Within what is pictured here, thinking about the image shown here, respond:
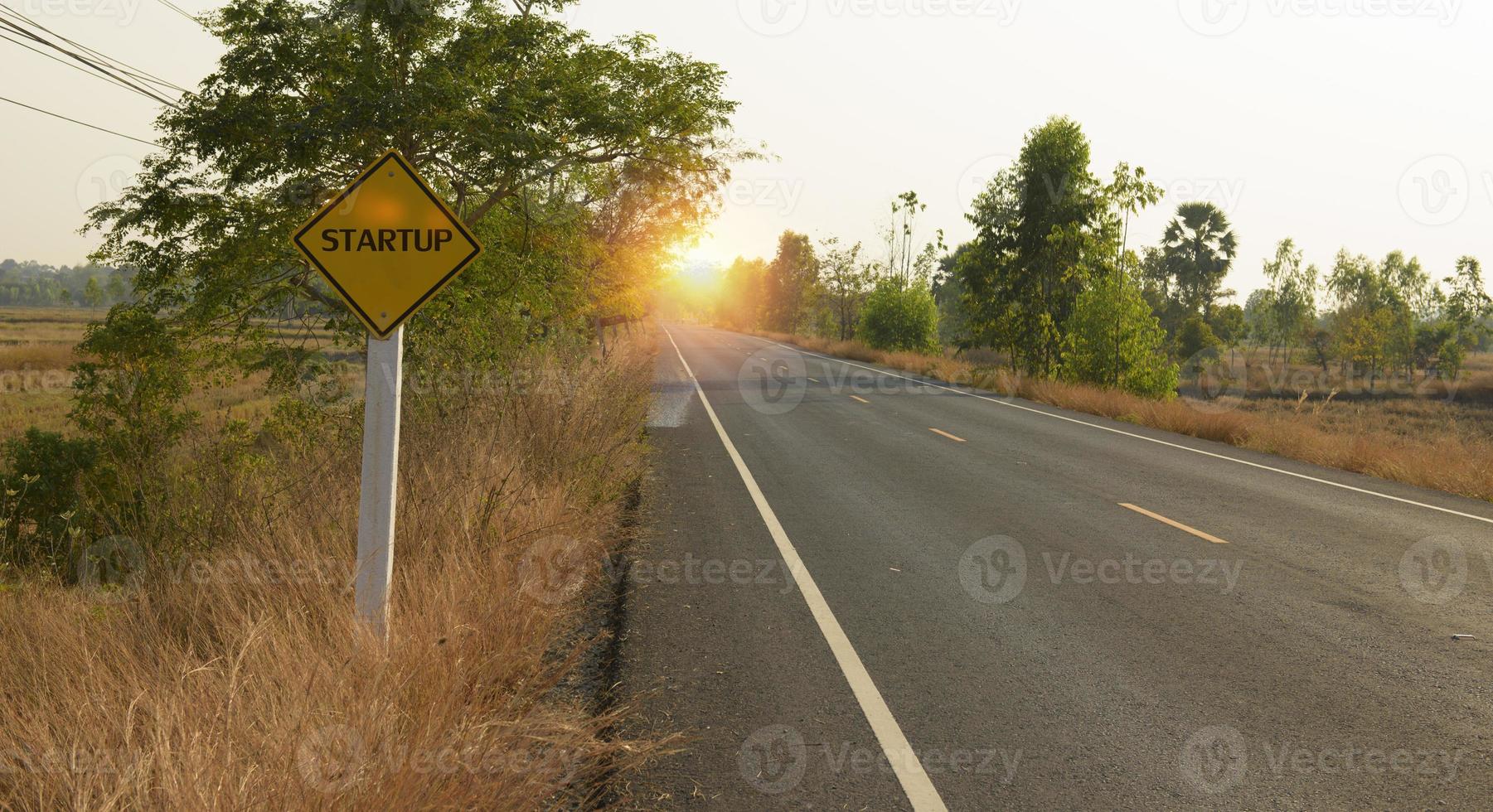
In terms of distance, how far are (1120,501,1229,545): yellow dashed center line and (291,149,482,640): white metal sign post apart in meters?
6.97

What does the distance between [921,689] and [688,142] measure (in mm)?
13536

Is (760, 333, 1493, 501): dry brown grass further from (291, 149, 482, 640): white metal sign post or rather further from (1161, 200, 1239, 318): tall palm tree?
(1161, 200, 1239, 318): tall palm tree

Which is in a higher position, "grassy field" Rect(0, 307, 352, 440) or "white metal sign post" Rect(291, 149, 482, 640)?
"white metal sign post" Rect(291, 149, 482, 640)

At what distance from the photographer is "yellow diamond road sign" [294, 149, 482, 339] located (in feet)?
13.9

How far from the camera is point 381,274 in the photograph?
4.31 meters

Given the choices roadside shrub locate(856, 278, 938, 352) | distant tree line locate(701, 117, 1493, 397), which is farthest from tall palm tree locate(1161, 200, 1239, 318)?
roadside shrub locate(856, 278, 938, 352)

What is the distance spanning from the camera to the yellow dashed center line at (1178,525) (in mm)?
8273

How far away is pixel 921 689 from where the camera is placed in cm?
470

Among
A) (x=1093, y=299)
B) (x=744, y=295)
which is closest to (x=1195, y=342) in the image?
(x=1093, y=299)

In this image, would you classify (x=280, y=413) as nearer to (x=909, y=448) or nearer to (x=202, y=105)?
(x=202, y=105)

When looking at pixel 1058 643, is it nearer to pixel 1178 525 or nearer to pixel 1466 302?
pixel 1178 525

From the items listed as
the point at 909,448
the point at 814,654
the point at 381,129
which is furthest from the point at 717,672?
the point at 381,129

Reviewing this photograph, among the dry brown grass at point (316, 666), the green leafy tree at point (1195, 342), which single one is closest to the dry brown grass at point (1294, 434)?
the dry brown grass at point (316, 666)

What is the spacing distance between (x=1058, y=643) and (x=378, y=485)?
3.89 metres
